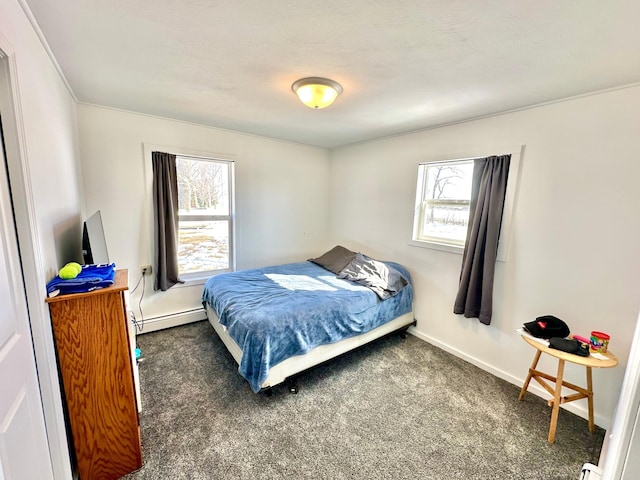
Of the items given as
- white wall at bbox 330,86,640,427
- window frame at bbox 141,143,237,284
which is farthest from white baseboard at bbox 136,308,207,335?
white wall at bbox 330,86,640,427

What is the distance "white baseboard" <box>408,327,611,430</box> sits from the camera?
74.7 inches

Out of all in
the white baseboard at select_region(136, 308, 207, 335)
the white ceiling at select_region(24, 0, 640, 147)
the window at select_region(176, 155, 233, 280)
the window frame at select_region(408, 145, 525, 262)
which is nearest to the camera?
the white ceiling at select_region(24, 0, 640, 147)

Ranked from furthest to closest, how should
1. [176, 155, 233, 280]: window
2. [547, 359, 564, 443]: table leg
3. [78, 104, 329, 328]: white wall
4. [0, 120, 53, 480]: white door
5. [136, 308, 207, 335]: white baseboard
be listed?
[176, 155, 233, 280]: window, [136, 308, 207, 335]: white baseboard, [78, 104, 329, 328]: white wall, [547, 359, 564, 443]: table leg, [0, 120, 53, 480]: white door

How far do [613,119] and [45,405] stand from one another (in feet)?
12.0

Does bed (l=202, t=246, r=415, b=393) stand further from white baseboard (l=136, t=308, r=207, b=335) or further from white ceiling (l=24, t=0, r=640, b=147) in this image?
white ceiling (l=24, t=0, r=640, b=147)

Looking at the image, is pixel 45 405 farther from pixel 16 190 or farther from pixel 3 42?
pixel 3 42

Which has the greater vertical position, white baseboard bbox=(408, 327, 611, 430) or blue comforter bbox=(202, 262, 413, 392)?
blue comforter bbox=(202, 262, 413, 392)

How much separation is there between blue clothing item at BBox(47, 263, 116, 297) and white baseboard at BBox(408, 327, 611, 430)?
2948mm

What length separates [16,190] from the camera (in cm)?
107

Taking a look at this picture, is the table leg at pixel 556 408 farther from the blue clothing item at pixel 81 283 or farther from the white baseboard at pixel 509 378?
the blue clothing item at pixel 81 283

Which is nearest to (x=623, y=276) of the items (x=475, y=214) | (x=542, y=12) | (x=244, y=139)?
(x=475, y=214)

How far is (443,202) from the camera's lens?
2.82 metres

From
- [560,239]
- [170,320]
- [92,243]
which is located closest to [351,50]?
[92,243]

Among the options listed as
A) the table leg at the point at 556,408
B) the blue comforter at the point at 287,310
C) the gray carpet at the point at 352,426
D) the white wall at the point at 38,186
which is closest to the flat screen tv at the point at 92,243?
the white wall at the point at 38,186
